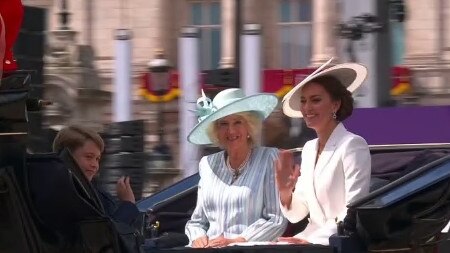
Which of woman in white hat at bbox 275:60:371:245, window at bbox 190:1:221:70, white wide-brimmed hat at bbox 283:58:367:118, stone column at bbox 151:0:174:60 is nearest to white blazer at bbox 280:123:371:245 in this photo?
woman in white hat at bbox 275:60:371:245

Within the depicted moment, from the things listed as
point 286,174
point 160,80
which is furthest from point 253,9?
point 286,174

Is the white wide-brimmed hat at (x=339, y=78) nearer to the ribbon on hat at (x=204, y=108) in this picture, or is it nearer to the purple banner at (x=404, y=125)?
the ribbon on hat at (x=204, y=108)

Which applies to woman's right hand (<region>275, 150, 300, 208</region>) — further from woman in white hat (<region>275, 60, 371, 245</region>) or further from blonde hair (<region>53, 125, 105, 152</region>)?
blonde hair (<region>53, 125, 105, 152</region>)

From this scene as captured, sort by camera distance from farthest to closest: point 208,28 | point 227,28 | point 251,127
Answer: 1. point 208,28
2. point 227,28
3. point 251,127

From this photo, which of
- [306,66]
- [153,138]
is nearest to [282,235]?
[153,138]

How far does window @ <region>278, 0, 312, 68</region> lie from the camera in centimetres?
2700

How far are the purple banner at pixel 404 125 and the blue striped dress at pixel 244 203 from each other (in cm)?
111

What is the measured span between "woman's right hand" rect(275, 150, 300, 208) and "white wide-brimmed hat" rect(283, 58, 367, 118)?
414 mm

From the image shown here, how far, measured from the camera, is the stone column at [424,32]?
25.4 metres

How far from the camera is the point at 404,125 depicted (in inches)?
268

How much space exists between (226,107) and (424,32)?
20182 millimetres

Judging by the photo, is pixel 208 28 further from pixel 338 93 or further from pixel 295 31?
pixel 338 93

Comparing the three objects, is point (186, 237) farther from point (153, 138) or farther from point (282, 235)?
point (153, 138)

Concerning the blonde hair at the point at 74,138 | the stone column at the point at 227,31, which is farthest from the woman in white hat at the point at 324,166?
the stone column at the point at 227,31
